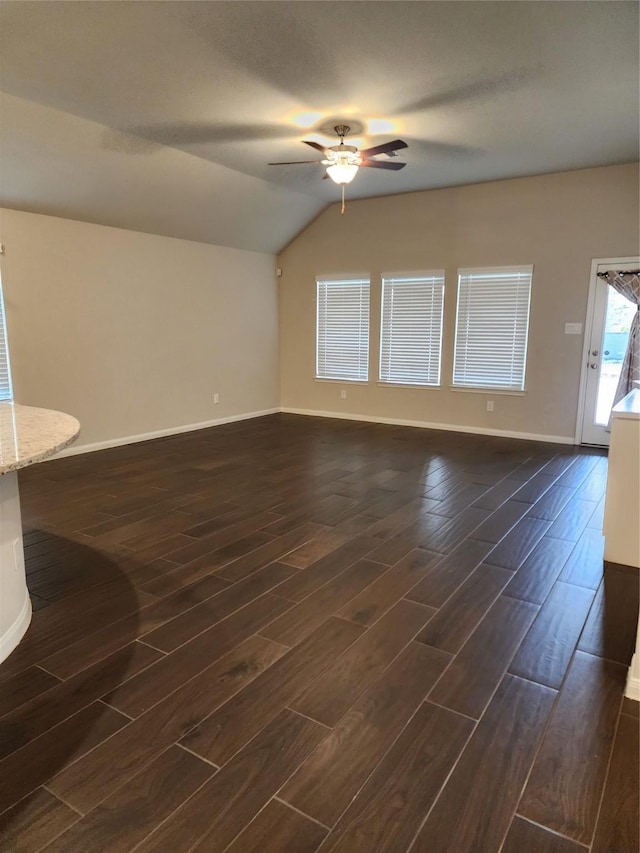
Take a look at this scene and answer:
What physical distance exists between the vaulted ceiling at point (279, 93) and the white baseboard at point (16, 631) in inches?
119

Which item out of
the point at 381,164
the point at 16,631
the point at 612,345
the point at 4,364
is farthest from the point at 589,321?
the point at 4,364

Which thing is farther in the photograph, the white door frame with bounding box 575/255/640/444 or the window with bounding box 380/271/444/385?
the window with bounding box 380/271/444/385

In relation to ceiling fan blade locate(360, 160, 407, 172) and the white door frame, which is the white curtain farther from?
ceiling fan blade locate(360, 160, 407, 172)

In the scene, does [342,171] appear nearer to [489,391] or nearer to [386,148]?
[386,148]

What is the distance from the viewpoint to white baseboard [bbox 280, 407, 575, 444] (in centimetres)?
630

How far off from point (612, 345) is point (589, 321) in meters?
0.36

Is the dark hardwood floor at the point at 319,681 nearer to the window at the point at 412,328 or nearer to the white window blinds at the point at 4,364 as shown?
the white window blinds at the point at 4,364

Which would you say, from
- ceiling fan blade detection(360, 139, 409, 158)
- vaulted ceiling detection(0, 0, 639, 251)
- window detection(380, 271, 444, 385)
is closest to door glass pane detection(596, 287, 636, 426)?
vaulted ceiling detection(0, 0, 639, 251)

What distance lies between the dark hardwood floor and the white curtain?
220 centimetres

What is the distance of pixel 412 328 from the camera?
7129 mm

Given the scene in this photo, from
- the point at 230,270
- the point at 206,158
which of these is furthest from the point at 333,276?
the point at 206,158

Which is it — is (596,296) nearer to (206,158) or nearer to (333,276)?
(333,276)

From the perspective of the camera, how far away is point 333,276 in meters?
7.64

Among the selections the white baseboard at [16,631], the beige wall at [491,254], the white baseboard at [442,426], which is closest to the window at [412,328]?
the beige wall at [491,254]
